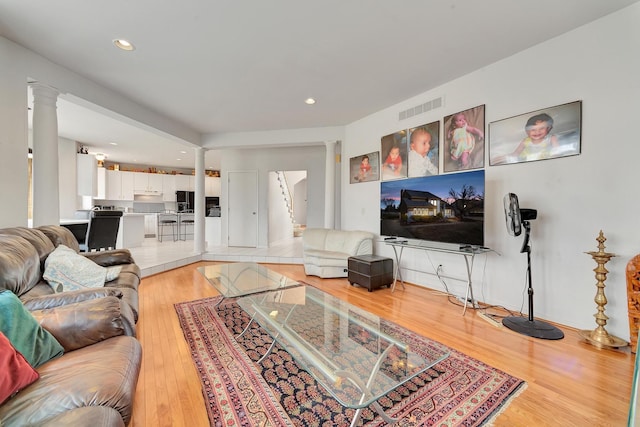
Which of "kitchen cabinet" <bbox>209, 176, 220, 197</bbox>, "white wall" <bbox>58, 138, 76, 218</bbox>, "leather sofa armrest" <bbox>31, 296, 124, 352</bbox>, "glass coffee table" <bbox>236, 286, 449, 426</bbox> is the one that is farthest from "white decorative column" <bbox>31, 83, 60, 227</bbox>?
"kitchen cabinet" <bbox>209, 176, 220, 197</bbox>

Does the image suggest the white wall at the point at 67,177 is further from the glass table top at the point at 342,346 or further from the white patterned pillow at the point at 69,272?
the glass table top at the point at 342,346

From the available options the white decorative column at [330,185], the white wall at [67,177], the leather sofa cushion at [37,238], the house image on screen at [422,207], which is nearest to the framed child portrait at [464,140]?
the house image on screen at [422,207]

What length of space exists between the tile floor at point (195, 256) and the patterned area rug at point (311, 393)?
124 inches

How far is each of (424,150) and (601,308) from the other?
7.99ft

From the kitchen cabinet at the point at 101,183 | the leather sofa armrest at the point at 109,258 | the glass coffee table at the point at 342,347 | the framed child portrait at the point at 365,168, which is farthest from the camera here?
the kitchen cabinet at the point at 101,183

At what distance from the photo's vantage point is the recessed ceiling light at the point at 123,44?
8.48ft

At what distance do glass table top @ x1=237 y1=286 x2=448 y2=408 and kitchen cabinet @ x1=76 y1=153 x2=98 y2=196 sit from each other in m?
6.39

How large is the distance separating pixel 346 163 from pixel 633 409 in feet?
16.0

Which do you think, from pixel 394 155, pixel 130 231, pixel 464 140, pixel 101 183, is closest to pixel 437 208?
pixel 464 140

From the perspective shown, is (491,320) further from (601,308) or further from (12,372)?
(12,372)

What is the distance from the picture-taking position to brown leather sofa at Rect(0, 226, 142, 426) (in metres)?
0.88

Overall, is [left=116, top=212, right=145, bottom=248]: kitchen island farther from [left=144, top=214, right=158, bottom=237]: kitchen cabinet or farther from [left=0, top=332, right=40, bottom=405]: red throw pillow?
[left=0, top=332, right=40, bottom=405]: red throw pillow

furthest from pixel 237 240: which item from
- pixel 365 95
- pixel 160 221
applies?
pixel 365 95

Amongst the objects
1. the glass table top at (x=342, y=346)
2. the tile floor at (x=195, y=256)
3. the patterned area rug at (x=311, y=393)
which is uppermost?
the glass table top at (x=342, y=346)
